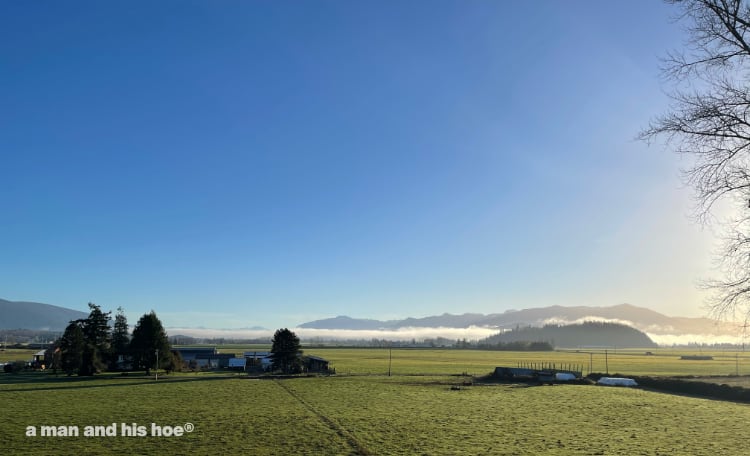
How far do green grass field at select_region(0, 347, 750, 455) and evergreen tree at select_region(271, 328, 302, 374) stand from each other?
28313mm

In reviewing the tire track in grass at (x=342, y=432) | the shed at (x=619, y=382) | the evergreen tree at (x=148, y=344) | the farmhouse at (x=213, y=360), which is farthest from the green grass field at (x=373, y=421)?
the farmhouse at (x=213, y=360)

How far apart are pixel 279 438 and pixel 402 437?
6.41 meters

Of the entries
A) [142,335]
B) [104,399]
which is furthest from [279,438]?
[142,335]

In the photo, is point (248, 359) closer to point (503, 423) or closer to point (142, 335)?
point (142, 335)

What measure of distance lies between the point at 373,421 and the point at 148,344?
→ 59.5 metres

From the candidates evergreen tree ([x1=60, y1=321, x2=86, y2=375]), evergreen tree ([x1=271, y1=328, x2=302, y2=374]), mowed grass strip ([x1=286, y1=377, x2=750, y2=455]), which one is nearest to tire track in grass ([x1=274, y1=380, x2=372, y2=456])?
mowed grass strip ([x1=286, y1=377, x2=750, y2=455])

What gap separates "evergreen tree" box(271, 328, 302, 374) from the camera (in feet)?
270

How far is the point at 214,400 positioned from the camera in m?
43.2

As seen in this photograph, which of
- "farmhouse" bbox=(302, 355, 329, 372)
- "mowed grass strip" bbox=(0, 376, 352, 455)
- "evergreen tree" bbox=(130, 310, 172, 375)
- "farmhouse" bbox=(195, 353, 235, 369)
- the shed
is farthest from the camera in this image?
"farmhouse" bbox=(195, 353, 235, 369)

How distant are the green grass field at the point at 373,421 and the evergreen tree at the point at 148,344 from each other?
25.4 m

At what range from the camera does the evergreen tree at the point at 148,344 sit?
3121 inches

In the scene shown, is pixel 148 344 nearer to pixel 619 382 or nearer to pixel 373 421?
pixel 373 421

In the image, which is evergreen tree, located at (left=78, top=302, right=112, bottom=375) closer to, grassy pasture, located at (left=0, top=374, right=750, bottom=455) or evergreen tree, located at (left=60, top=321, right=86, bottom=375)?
evergreen tree, located at (left=60, top=321, right=86, bottom=375)

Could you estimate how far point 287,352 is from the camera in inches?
3255
